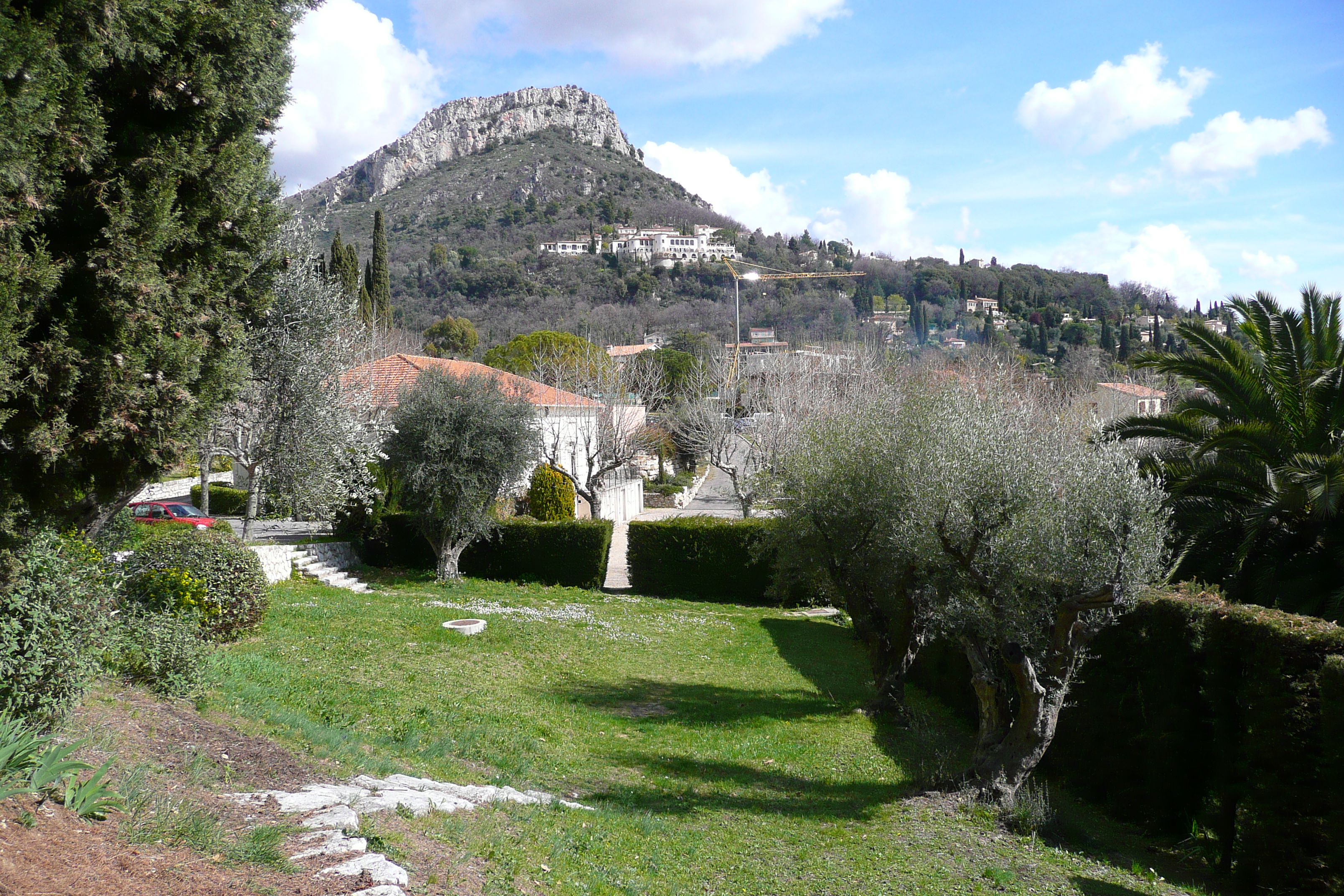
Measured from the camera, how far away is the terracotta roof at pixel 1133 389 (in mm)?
34781

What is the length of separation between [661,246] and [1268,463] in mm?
90999

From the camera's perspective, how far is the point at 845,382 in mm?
33281

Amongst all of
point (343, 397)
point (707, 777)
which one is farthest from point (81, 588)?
point (343, 397)

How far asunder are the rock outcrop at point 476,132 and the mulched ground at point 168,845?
122367 millimetres

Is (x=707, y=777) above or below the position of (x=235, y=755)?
below

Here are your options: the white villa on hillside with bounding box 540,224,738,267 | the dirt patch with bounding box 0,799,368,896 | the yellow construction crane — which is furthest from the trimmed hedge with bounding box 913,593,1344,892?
the white villa on hillside with bounding box 540,224,738,267

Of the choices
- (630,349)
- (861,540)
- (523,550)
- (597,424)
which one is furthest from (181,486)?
(861,540)

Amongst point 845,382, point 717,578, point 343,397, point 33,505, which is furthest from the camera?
point 845,382

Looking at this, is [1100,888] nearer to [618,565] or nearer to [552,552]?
[552,552]

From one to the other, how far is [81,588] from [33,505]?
84 centimetres

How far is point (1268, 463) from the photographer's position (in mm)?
10914

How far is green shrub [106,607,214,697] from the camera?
6387mm

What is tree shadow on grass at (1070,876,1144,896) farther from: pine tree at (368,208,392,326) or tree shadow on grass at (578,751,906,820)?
pine tree at (368,208,392,326)

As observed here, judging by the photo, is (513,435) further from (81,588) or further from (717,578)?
(81,588)
